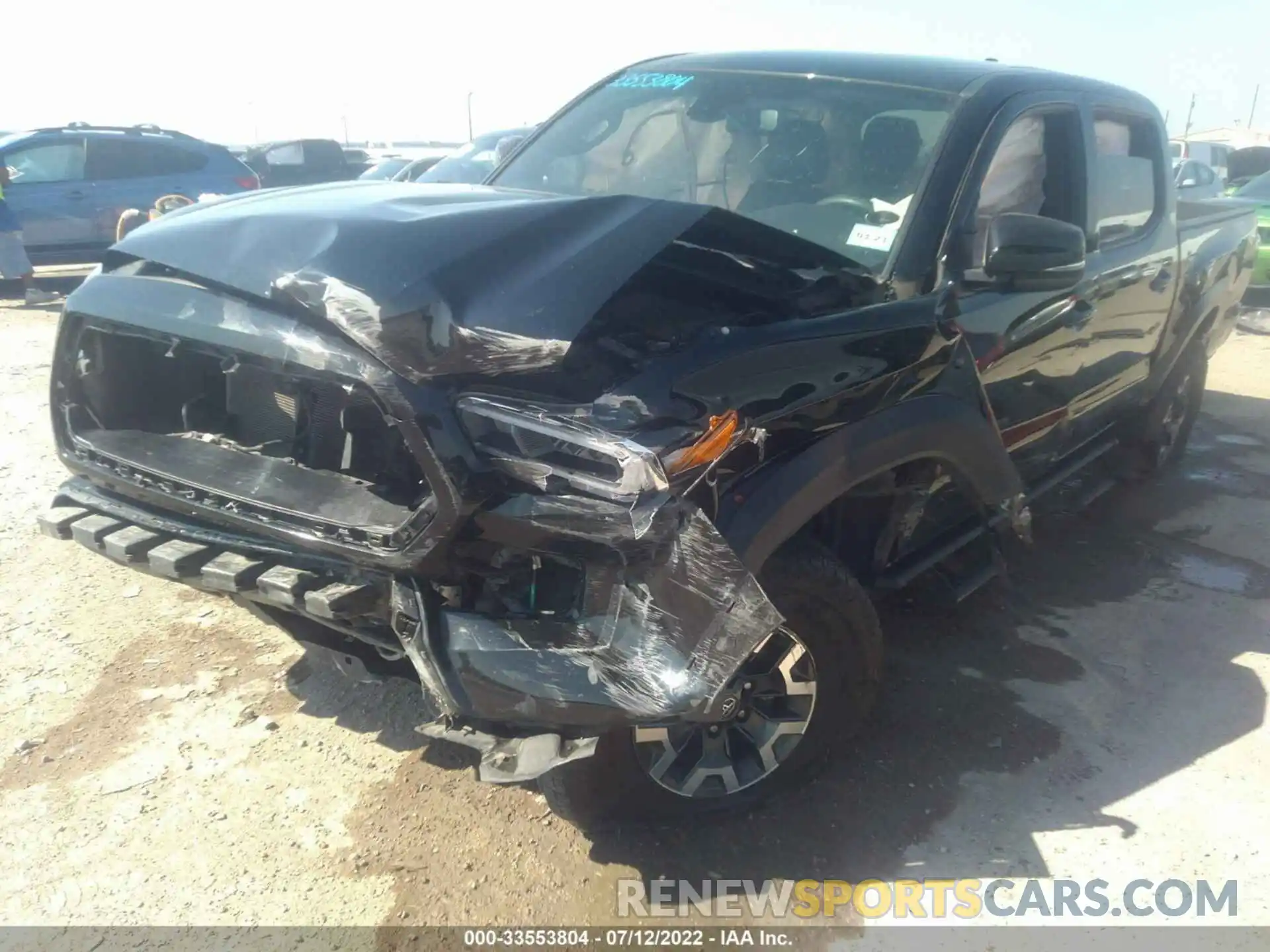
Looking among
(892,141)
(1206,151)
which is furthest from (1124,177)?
(1206,151)

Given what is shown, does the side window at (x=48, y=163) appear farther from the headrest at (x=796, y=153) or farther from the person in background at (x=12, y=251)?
the headrest at (x=796, y=153)

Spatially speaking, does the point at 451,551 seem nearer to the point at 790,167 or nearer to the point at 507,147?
the point at 790,167

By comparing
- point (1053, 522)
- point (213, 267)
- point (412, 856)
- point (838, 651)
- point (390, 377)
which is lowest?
point (1053, 522)

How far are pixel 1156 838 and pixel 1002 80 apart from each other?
2.36 metres

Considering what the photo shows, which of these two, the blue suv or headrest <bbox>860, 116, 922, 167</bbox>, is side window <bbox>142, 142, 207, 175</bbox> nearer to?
the blue suv

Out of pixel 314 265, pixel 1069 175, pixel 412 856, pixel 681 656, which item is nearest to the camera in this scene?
pixel 681 656

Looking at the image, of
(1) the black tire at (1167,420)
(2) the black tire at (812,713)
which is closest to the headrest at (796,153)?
(2) the black tire at (812,713)

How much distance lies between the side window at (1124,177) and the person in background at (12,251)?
9.76m

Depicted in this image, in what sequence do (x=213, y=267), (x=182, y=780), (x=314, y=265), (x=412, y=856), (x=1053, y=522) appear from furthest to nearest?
(x=1053, y=522) < (x=182, y=780) < (x=412, y=856) < (x=213, y=267) < (x=314, y=265)

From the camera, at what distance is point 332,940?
2285 millimetres

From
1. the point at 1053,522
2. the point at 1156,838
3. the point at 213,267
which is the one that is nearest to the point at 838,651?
the point at 1156,838

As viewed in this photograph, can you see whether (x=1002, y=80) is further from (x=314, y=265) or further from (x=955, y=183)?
(x=314, y=265)

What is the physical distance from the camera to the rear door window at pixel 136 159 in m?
11.1

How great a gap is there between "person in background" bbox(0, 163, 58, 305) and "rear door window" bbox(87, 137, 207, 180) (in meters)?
1.29
